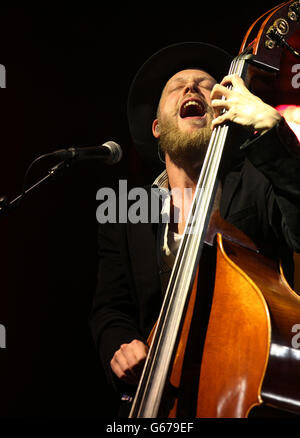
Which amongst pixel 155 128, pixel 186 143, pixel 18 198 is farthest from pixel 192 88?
Result: pixel 18 198

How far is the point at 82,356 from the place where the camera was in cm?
252

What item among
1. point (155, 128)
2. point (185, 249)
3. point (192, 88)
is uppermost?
point (192, 88)

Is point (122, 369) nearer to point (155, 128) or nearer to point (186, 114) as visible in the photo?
point (186, 114)

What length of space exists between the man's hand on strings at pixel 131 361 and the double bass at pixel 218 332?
26cm

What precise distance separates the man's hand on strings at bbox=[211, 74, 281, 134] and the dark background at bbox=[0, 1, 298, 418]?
127cm

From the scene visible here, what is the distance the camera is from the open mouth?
2.27 m

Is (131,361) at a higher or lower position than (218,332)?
lower

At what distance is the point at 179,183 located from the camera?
90.9 inches

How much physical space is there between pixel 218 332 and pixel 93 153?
0.84 meters

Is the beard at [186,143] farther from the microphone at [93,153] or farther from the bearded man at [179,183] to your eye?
the microphone at [93,153]

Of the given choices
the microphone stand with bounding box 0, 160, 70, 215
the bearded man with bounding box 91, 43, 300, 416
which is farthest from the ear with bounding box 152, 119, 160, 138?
the microphone stand with bounding box 0, 160, 70, 215

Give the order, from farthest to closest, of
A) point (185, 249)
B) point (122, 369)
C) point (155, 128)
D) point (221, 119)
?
point (155, 128), point (122, 369), point (221, 119), point (185, 249)

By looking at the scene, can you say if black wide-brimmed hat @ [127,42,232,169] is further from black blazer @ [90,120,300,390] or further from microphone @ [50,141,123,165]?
microphone @ [50,141,123,165]

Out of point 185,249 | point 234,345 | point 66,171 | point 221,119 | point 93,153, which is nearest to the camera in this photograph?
point 234,345
